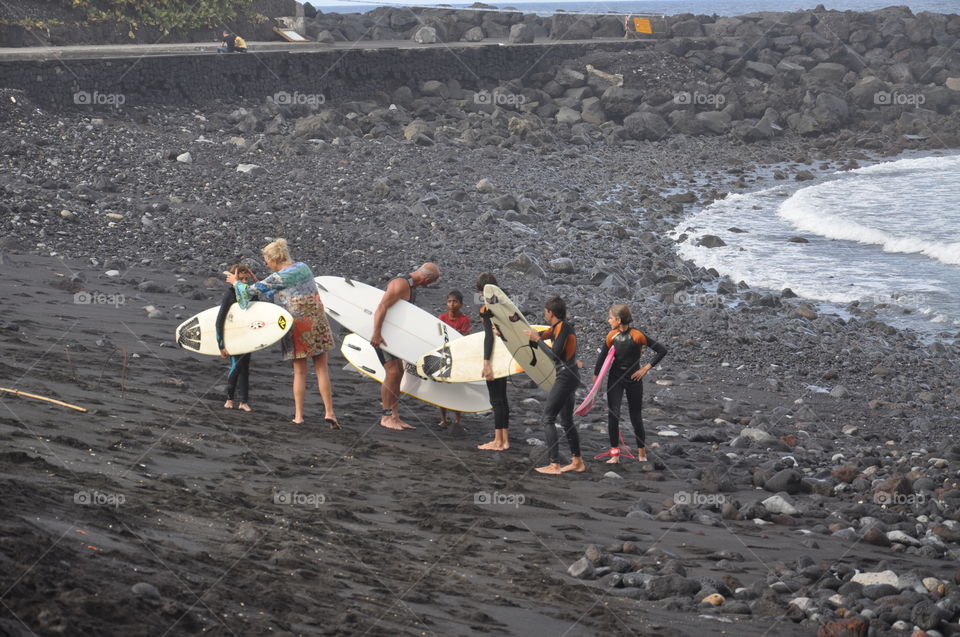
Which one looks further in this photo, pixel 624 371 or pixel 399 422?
pixel 399 422

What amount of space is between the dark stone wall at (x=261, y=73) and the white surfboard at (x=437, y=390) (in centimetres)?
1583

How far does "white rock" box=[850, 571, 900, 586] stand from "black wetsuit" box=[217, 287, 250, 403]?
192 inches

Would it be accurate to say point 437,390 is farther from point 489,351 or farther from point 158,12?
point 158,12

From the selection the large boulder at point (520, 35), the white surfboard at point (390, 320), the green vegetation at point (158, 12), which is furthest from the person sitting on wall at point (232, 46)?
the white surfboard at point (390, 320)

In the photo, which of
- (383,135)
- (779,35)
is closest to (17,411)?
(383,135)

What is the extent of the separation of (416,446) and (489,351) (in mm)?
976

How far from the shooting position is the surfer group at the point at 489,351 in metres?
8.20

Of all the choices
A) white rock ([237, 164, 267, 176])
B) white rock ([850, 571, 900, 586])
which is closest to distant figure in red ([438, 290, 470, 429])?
white rock ([850, 571, 900, 586])

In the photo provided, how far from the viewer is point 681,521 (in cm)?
735

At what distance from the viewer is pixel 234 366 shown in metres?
8.62

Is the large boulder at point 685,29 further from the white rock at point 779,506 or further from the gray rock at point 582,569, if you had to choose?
the gray rock at point 582,569

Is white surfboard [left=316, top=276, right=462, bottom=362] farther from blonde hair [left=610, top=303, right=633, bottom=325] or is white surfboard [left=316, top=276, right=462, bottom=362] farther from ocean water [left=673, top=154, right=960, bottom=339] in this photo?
ocean water [left=673, top=154, right=960, bottom=339]

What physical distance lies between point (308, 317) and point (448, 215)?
426 inches

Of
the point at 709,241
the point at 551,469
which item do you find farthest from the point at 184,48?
the point at 551,469
